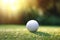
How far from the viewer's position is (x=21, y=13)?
9.69 metres

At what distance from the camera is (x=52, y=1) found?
958 centimetres

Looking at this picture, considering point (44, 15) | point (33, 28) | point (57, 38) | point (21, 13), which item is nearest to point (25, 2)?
point (21, 13)

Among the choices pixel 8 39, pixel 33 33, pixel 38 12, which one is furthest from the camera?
pixel 38 12

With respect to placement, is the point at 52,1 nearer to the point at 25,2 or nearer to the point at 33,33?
the point at 25,2

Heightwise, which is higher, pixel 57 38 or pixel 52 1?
pixel 52 1

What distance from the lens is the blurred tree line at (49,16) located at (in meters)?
9.62

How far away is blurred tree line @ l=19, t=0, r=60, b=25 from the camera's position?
962 cm

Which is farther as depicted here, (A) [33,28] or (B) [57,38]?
(A) [33,28]

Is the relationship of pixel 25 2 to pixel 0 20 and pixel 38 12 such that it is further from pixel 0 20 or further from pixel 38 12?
pixel 0 20

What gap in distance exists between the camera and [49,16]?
9.70 meters

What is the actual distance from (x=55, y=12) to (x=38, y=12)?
3.10 ft

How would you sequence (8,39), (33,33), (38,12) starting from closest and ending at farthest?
(8,39) < (33,33) < (38,12)

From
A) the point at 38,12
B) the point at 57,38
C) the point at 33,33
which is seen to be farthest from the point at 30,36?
the point at 38,12

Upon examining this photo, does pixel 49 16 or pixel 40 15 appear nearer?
pixel 40 15
